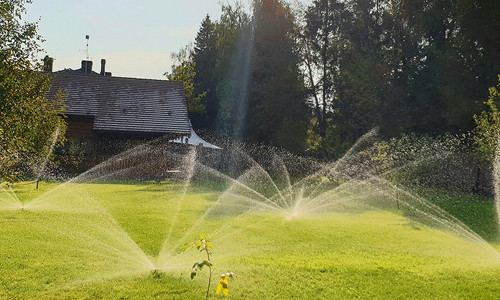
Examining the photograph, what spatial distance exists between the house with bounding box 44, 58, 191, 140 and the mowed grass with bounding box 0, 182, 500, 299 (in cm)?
1422

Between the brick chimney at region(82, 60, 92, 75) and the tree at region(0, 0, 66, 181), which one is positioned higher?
the brick chimney at region(82, 60, 92, 75)

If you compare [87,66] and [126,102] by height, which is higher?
[87,66]

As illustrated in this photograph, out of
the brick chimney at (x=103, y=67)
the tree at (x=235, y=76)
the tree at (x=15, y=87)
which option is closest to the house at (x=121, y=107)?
the tree at (x=235, y=76)

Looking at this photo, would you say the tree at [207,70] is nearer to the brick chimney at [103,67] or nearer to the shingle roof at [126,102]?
the brick chimney at [103,67]

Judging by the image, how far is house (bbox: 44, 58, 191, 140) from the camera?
27312 mm

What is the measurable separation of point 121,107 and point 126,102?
65cm

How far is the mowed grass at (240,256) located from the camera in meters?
6.53

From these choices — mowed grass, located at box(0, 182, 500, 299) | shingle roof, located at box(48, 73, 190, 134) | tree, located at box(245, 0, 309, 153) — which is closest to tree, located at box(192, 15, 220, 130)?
tree, located at box(245, 0, 309, 153)

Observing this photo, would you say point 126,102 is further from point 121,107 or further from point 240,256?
point 240,256

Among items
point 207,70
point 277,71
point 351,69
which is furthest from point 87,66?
point 351,69

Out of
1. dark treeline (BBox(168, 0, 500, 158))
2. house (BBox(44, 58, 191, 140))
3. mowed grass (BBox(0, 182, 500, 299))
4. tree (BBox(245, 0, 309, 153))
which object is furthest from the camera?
tree (BBox(245, 0, 309, 153))

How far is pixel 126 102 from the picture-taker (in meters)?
29.1

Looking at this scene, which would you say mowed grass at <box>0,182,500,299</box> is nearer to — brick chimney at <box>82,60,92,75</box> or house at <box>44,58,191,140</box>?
house at <box>44,58,191,140</box>

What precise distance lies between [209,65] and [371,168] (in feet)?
110
